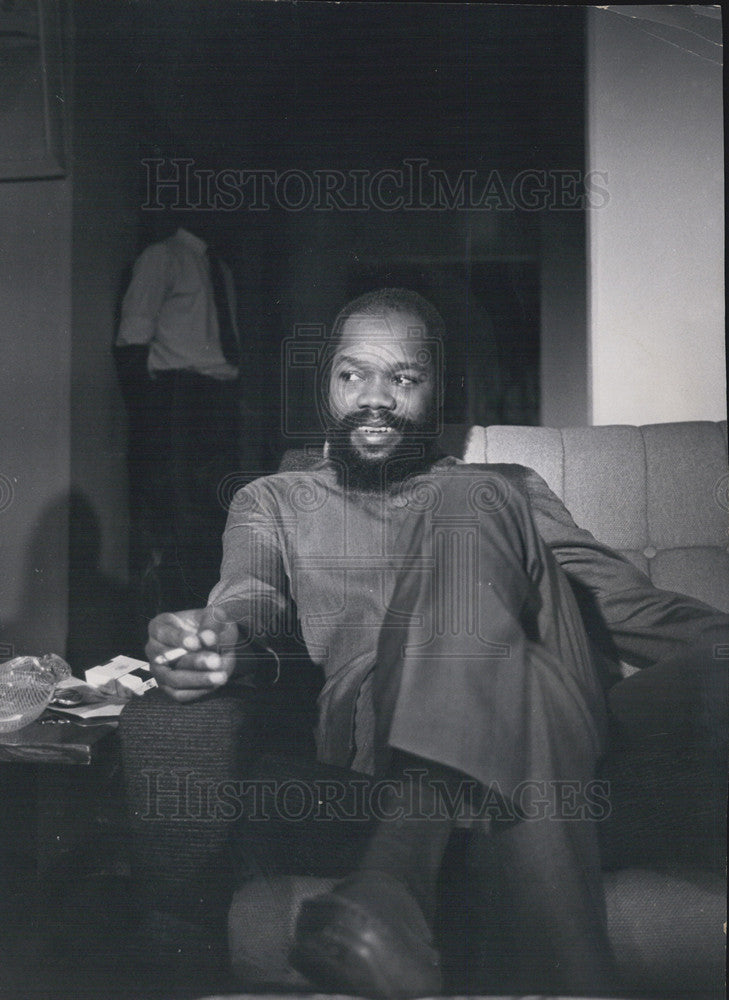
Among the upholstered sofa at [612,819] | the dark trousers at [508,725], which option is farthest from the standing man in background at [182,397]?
the dark trousers at [508,725]

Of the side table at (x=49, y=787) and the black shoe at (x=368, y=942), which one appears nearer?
the black shoe at (x=368, y=942)

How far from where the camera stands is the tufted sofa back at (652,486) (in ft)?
2.93

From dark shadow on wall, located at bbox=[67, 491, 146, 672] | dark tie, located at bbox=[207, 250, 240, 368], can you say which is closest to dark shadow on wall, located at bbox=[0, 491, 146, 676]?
dark shadow on wall, located at bbox=[67, 491, 146, 672]

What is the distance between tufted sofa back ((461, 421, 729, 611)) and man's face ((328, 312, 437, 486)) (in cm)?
7

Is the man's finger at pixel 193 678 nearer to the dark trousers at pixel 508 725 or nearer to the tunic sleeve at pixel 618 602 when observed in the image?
the dark trousers at pixel 508 725

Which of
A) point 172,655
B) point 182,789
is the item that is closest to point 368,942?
point 182,789

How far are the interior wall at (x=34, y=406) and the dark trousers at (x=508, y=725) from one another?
1.28ft

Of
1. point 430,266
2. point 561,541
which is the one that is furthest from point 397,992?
point 430,266

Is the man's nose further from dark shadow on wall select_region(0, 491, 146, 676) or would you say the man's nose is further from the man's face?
dark shadow on wall select_region(0, 491, 146, 676)

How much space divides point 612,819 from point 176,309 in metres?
0.77

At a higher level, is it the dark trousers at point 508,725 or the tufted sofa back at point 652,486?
the tufted sofa back at point 652,486

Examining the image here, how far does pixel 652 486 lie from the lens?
3.07 feet

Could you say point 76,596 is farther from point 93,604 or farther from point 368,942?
point 368,942

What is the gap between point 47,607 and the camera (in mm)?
897
